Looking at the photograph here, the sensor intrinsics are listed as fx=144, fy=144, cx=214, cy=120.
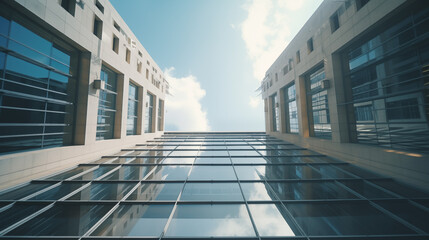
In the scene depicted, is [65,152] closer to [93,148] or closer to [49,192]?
[93,148]

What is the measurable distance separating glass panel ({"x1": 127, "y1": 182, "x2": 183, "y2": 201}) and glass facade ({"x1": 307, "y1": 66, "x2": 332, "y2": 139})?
49.3 ft

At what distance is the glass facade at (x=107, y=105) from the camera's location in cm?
1406

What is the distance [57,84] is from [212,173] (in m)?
12.7

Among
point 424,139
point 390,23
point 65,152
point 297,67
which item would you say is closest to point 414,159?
point 424,139

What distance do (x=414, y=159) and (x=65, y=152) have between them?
66.1 ft

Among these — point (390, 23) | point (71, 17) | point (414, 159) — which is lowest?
point (414, 159)

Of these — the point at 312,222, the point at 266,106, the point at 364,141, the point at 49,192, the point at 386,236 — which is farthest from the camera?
the point at 266,106

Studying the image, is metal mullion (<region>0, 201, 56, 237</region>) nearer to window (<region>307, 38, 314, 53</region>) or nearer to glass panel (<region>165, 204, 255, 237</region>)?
glass panel (<region>165, 204, 255, 237</region>)

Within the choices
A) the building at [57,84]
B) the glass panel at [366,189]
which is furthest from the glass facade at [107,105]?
the glass panel at [366,189]

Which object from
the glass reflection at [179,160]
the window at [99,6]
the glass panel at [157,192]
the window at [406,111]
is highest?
the window at [99,6]

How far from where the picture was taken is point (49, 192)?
6461 mm

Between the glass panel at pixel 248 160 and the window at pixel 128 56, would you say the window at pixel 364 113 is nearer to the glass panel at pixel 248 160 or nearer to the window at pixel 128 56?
the glass panel at pixel 248 160

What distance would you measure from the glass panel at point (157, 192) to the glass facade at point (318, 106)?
49.3 ft

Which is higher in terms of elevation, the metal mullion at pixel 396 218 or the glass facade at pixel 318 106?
the glass facade at pixel 318 106
